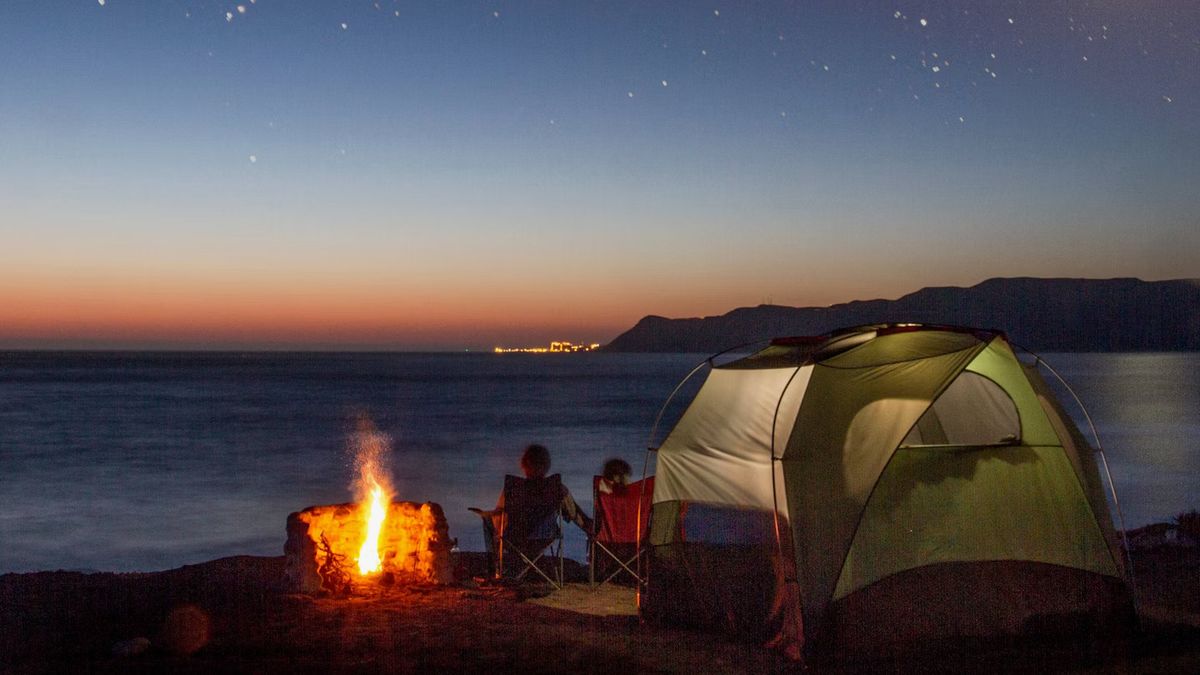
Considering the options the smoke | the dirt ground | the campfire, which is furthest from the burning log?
the smoke

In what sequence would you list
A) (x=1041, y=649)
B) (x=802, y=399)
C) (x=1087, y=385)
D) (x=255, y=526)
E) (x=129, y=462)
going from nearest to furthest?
(x=1041, y=649)
(x=802, y=399)
(x=255, y=526)
(x=129, y=462)
(x=1087, y=385)

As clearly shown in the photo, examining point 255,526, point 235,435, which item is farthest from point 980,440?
point 235,435

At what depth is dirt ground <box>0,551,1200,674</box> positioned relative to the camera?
5.33 metres

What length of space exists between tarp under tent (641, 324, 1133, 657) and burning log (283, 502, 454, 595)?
5.95 ft

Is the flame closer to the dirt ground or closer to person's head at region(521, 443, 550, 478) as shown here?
the dirt ground

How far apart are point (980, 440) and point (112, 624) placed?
5.62 m

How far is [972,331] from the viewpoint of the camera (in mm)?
6035

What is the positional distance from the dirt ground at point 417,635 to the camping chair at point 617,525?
0.22 meters

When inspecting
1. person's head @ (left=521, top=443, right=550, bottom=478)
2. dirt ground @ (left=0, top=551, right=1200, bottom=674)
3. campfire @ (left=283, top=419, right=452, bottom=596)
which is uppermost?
person's head @ (left=521, top=443, right=550, bottom=478)

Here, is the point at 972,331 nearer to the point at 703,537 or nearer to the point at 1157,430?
the point at 703,537

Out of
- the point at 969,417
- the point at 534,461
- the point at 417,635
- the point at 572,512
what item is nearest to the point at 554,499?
the point at 572,512

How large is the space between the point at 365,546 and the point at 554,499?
1430 mm

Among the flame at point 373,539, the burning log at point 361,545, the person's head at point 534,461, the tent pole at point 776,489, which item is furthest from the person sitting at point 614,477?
the tent pole at point 776,489

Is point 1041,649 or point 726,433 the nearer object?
point 1041,649
